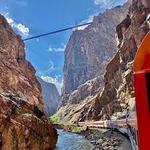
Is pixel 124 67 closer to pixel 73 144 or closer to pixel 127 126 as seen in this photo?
pixel 73 144

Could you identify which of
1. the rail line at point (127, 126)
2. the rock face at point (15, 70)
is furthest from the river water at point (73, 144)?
the rock face at point (15, 70)

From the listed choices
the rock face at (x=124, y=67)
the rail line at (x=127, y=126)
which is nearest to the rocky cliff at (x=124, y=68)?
the rock face at (x=124, y=67)

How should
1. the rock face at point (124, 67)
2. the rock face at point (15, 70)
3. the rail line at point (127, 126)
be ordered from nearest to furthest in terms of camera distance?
the rail line at point (127, 126) → the rock face at point (15, 70) → the rock face at point (124, 67)

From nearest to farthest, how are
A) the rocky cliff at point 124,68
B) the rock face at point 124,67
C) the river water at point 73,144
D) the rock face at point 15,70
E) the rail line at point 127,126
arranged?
the rail line at point 127,126
the river water at point 73,144
the rock face at point 15,70
the rocky cliff at point 124,68
the rock face at point 124,67

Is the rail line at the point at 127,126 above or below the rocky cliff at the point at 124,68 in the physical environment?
below

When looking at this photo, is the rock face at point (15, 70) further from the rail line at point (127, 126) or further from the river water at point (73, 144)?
the rail line at point (127, 126)

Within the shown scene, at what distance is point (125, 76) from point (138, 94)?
10571 centimetres

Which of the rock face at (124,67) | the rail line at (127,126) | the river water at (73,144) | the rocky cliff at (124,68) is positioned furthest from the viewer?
the rock face at (124,67)

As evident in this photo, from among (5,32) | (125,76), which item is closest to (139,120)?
(5,32)

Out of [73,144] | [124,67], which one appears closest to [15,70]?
[73,144]

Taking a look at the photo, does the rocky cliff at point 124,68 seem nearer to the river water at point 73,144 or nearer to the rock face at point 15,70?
the river water at point 73,144

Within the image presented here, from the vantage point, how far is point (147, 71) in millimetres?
4277

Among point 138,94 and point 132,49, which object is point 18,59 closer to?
point 132,49

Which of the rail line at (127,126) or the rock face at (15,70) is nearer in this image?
the rail line at (127,126)
